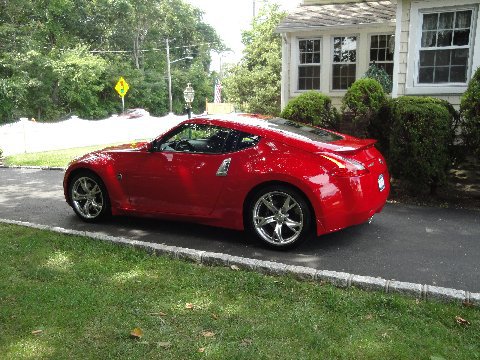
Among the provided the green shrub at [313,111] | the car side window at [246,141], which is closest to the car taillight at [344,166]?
the car side window at [246,141]

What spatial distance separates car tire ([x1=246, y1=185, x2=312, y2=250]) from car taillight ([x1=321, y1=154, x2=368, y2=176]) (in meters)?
0.44

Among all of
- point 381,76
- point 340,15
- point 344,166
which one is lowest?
point 344,166

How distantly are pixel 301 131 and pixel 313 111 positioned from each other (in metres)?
3.27

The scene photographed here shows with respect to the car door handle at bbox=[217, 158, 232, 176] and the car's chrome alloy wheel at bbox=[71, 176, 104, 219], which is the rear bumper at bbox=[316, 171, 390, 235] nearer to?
the car door handle at bbox=[217, 158, 232, 176]

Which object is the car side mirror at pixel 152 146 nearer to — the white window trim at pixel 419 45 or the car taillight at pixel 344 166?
the car taillight at pixel 344 166

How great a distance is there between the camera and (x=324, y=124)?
854 cm

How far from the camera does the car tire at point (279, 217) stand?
459cm

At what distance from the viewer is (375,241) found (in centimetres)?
509

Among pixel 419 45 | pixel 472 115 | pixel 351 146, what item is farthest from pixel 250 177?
pixel 419 45

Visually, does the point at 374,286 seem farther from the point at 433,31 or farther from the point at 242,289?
the point at 433,31

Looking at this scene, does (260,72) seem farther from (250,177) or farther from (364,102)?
(250,177)

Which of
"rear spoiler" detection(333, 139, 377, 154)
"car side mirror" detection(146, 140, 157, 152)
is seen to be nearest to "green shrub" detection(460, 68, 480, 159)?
"rear spoiler" detection(333, 139, 377, 154)

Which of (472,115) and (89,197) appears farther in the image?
(472,115)

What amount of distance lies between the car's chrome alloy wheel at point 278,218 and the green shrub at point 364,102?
3705 millimetres
